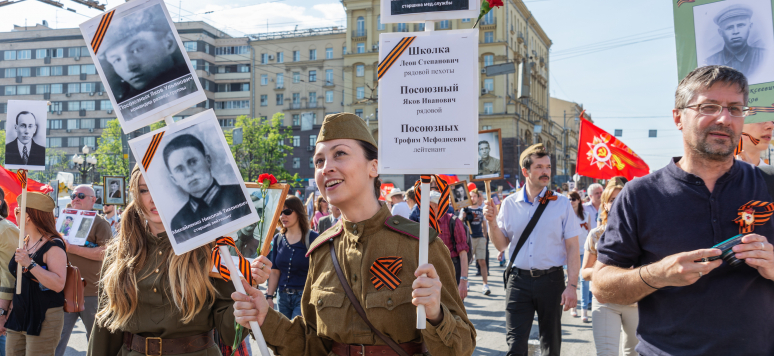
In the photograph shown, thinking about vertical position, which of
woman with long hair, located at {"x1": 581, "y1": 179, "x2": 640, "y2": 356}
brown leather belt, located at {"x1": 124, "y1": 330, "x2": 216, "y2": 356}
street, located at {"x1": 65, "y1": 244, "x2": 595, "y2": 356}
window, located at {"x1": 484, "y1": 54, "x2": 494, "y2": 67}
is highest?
window, located at {"x1": 484, "y1": 54, "x2": 494, "y2": 67}

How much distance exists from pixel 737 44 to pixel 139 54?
3.55 m

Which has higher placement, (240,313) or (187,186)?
(187,186)

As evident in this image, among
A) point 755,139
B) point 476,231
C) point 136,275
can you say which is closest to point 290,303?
point 136,275

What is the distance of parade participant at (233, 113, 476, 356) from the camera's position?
2.58 meters

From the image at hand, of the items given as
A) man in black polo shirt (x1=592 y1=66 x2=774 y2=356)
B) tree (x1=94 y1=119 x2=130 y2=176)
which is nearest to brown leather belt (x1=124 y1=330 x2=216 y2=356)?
man in black polo shirt (x1=592 y1=66 x2=774 y2=356)

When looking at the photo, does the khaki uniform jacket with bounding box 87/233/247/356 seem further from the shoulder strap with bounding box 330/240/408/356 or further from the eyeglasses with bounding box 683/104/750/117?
the eyeglasses with bounding box 683/104/750/117

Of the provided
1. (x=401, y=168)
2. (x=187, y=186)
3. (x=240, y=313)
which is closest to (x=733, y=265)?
(x=401, y=168)

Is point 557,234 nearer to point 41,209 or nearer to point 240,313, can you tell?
point 240,313

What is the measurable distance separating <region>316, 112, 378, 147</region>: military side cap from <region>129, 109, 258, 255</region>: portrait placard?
0.47m

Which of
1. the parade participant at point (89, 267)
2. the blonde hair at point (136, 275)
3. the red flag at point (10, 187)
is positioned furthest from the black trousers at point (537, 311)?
the red flag at point (10, 187)

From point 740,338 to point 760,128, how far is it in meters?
2.18

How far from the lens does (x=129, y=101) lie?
8.98 ft

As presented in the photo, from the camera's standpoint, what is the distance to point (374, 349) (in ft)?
8.46

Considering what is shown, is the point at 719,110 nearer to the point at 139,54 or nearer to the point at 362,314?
the point at 362,314
